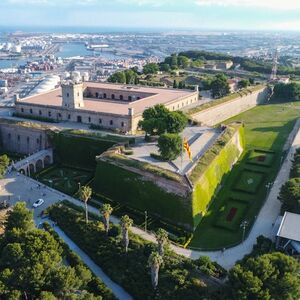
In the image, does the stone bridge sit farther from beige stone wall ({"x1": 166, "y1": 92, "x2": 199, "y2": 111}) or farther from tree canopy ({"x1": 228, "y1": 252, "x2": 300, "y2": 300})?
tree canopy ({"x1": 228, "y1": 252, "x2": 300, "y2": 300})

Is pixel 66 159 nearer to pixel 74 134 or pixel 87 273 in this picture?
pixel 74 134

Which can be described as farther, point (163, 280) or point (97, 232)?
point (97, 232)

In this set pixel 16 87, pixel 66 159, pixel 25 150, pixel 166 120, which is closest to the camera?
pixel 166 120

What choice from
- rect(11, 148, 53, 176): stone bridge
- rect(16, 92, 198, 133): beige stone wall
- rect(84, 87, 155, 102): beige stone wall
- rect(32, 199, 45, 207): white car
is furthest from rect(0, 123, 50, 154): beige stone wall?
rect(84, 87, 155, 102): beige stone wall

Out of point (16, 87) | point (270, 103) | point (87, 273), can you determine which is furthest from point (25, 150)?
point (16, 87)

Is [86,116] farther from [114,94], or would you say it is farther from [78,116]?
[114,94]

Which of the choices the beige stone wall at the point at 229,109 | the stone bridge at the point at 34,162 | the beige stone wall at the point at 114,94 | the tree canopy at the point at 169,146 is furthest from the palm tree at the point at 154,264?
the beige stone wall at the point at 114,94

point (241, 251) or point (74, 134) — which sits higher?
point (74, 134)

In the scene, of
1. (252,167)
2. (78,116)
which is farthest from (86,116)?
(252,167)
